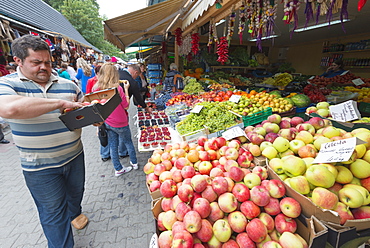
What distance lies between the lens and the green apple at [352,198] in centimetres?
111

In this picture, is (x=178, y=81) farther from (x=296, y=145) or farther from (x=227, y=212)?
(x=227, y=212)

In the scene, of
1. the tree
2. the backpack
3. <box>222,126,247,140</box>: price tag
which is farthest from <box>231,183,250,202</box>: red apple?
the tree

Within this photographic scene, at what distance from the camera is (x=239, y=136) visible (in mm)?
2100

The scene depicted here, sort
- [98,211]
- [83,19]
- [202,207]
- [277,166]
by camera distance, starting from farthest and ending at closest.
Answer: [83,19]
[98,211]
[277,166]
[202,207]

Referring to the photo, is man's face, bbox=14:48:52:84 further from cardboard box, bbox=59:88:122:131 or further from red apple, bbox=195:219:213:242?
red apple, bbox=195:219:213:242

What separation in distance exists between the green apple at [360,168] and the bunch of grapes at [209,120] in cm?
155

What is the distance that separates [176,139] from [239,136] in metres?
1.23

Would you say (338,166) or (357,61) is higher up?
(357,61)

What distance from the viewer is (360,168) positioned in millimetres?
1253

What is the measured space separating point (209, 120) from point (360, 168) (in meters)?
1.86

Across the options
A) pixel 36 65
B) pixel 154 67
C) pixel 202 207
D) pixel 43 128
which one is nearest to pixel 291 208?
pixel 202 207

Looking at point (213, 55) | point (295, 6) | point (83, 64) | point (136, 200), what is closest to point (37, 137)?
point (136, 200)

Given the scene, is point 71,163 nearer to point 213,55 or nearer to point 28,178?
point 28,178

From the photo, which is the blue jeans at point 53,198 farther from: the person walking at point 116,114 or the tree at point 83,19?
the tree at point 83,19
